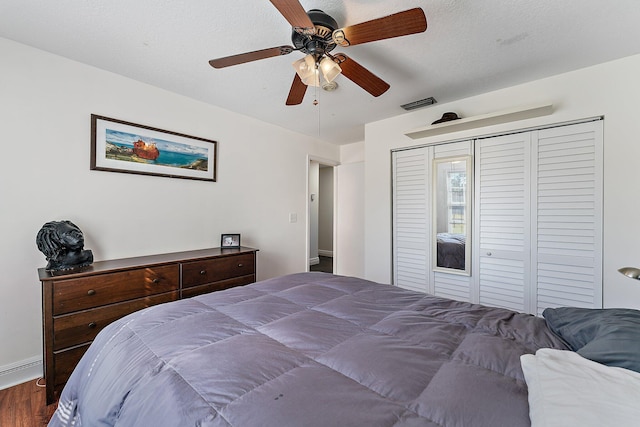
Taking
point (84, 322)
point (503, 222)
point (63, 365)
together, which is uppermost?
point (503, 222)

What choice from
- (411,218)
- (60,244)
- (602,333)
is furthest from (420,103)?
(60,244)

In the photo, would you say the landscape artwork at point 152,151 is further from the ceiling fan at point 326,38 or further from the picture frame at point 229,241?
the ceiling fan at point 326,38

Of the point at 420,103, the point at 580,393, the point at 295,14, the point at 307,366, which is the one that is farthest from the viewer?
the point at 420,103

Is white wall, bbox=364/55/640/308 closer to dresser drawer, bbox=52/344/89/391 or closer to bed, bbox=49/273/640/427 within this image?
bed, bbox=49/273/640/427

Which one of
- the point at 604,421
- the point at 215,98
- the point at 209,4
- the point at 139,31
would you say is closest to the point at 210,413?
the point at 604,421

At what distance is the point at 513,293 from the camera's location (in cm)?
259

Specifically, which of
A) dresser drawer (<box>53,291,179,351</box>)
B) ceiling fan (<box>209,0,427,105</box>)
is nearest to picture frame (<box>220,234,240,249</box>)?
dresser drawer (<box>53,291,179,351</box>)

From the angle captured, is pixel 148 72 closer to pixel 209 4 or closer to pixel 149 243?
pixel 209 4

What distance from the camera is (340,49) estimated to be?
1982 mm

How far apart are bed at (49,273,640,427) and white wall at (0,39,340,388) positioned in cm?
131

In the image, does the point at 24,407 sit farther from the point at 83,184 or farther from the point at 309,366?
the point at 309,366

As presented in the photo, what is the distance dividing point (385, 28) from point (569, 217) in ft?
7.61

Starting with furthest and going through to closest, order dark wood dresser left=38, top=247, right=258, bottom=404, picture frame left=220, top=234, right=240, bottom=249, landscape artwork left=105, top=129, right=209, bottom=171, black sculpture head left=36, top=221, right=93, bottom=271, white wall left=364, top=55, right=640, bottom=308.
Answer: picture frame left=220, top=234, right=240, bottom=249 < landscape artwork left=105, top=129, right=209, bottom=171 < white wall left=364, top=55, right=640, bottom=308 < black sculpture head left=36, top=221, right=93, bottom=271 < dark wood dresser left=38, top=247, right=258, bottom=404

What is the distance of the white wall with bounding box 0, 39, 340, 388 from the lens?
75.6 inches
